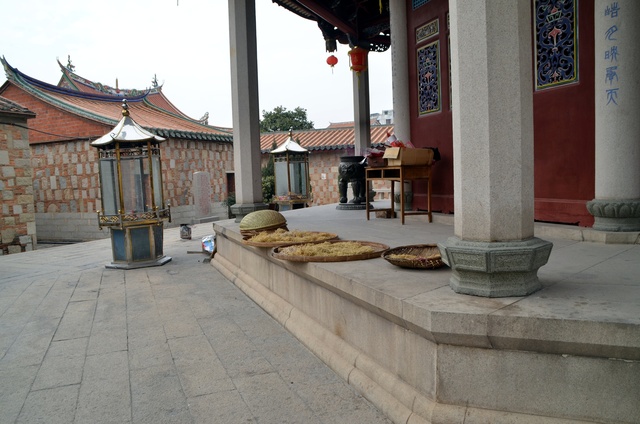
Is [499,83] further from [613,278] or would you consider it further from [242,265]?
[242,265]

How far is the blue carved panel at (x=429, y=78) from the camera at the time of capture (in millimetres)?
5914

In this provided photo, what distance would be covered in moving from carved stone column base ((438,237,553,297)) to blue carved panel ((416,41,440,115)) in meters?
4.07

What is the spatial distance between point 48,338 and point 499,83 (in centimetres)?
372

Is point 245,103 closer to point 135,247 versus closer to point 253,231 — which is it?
point 253,231

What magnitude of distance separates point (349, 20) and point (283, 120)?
2433 centimetres

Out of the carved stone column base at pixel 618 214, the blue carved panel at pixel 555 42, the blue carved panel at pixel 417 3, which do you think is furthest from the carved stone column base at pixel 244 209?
the carved stone column base at pixel 618 214

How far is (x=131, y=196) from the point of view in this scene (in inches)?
292

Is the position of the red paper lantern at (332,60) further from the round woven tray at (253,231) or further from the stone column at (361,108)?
the round woven tray at (253,231)

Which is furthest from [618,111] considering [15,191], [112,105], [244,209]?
[112,105]

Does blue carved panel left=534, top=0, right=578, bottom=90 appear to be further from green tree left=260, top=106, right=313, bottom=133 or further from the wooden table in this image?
green tree left=260, top=106, right=313, bottom=133

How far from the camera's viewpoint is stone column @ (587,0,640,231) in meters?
3.54

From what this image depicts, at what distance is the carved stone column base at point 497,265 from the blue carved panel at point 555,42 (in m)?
2.61

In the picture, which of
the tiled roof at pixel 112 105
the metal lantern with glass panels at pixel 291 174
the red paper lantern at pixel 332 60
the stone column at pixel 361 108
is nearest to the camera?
the stone column at pixel 361 108

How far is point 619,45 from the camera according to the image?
3.55 meters
